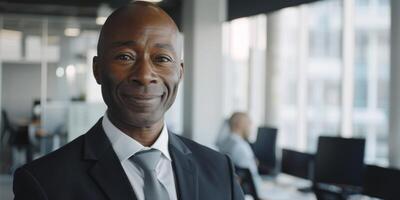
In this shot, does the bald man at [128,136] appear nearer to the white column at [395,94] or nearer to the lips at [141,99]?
the lips at [141,99]

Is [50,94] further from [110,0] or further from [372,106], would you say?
[372,106]

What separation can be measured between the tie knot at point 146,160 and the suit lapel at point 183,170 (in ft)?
0.17

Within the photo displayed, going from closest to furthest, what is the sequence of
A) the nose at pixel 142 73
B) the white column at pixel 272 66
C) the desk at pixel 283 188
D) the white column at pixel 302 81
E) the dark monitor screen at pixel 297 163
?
the nose at pixel 142 73 → the desk at pixel 283 188 → the dark monitor screen at pixel 297 163 → the white column at pixel 302 81 → the white column at pixel 272 66

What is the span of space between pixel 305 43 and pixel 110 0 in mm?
2819

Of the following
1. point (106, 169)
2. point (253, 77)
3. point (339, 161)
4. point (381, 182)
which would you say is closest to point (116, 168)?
point (106, 169)

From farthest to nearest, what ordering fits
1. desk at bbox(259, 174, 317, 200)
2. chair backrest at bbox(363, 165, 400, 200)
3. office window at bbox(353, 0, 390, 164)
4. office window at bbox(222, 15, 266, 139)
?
office window at bbox(222, 15, 266, 139), office window at bbox(353, 0, 390, 164), desk at bbox(259, 174, 317, 200), chair backrest at bbox(363, 165, 400, 200)

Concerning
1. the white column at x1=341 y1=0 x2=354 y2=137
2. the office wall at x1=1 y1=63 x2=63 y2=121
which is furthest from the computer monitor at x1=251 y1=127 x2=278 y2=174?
the office wall at x1=1 y1=63 x2=63 y2=121

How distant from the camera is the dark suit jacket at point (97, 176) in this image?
2.89 feet

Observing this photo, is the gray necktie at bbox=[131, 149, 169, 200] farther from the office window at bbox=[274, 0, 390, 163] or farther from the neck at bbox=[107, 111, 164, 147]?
the office window at bbox=[274, 0, 390, 163]

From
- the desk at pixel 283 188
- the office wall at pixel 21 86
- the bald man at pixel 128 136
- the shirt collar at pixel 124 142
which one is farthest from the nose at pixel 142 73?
the office wall at pixel 21 86

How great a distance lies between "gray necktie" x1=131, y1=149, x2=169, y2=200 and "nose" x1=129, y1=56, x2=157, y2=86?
0.42ft

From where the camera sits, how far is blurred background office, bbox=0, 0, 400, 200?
21.0 ft

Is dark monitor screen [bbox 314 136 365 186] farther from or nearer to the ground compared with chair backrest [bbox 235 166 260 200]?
farther from the ground

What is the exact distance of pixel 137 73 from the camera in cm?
86
